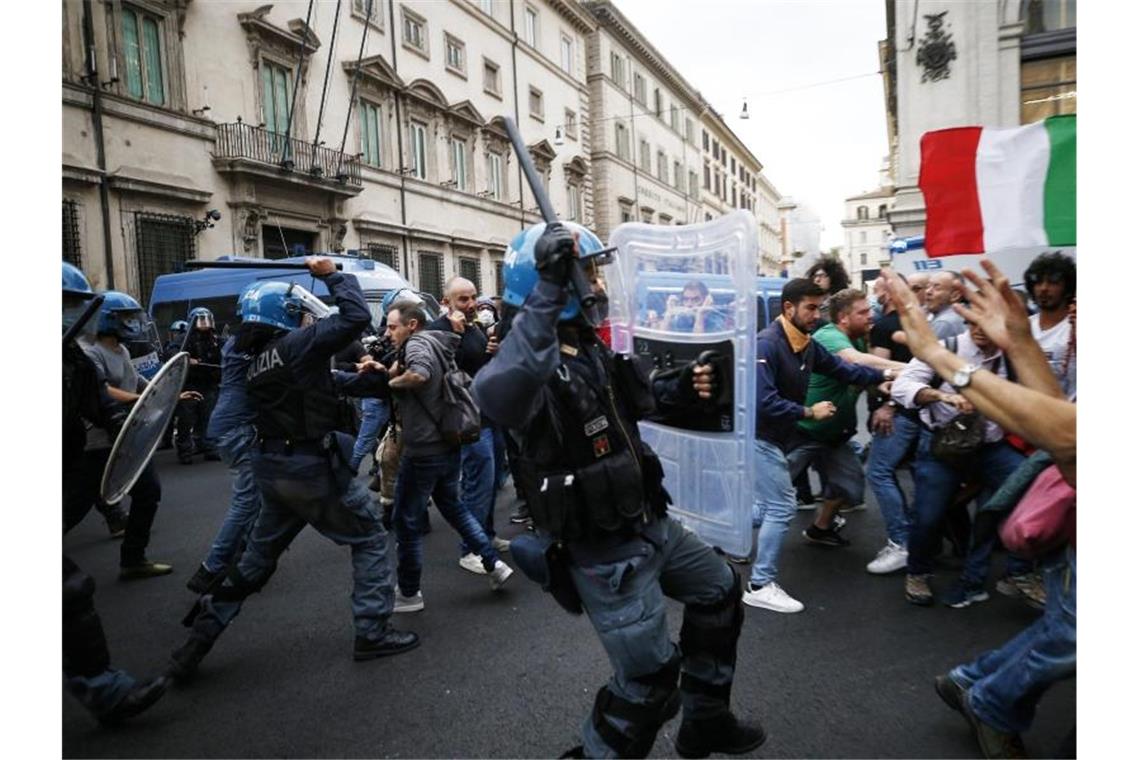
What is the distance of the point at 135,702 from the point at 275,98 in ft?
51.3

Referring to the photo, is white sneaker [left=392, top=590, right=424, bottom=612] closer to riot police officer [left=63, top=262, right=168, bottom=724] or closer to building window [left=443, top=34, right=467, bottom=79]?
riot police officer [left=63, top=262, right=168, bottom=724]

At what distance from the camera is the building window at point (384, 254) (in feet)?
58.7

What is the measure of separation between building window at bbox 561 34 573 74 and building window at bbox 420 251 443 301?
9459 millimetres

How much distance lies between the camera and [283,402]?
319cm

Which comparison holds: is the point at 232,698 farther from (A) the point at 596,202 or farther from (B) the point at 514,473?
(A) the point at 596,202

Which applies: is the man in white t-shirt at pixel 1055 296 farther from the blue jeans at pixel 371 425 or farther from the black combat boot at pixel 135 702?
the blue jeans at pixel 371 425

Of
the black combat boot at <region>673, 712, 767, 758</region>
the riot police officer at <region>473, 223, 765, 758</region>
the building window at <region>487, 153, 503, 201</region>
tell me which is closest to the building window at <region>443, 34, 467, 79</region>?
the building window at <region>487, 153, 503, 201</region>

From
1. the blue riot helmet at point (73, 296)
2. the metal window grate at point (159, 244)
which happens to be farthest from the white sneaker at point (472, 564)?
the metal window grate at point (159, 244)

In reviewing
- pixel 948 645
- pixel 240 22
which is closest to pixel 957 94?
pixel 948 645

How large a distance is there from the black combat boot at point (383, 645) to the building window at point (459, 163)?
712 inches

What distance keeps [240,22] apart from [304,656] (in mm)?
15191

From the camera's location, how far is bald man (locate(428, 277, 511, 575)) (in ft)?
15.7

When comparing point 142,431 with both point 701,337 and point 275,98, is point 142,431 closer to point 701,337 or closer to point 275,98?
point 701,337

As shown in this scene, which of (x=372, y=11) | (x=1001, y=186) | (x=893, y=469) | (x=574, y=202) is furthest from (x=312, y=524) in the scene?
(x=574, y=202)
